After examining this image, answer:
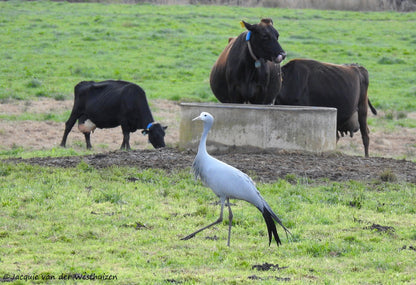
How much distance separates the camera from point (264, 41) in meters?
12.1

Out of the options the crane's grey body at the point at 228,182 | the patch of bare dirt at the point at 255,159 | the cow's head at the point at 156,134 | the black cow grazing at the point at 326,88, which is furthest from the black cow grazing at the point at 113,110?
the crane's grey body at the point at 228,182

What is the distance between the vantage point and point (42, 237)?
24.1 feet

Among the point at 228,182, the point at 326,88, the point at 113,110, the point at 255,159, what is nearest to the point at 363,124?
the point at 326,88

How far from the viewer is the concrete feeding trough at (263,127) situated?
1182 centimetres

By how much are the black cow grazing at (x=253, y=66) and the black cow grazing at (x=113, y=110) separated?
3220 millimetres

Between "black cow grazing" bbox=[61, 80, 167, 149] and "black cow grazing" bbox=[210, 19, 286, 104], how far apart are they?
10.6 feet

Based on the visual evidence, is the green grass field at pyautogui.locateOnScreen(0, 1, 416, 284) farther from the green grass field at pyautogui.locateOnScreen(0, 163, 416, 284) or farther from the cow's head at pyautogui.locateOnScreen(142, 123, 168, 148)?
the cow's head at pyautogui.locateOnScreen(142, 123, 168, 148)

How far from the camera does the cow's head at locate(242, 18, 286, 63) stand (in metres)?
12.0

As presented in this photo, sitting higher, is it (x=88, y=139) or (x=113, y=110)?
(x=113, y=110)

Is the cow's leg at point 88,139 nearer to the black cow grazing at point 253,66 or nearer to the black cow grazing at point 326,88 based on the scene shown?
the black cow grazing at point 253,66

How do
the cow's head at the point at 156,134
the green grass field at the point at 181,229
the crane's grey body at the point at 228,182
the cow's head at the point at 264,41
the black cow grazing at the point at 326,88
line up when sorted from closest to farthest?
the green grass field at the point at 181,229, the crane's grey body at the point at 228,182, the cow's head at the point at 264,41, the black cow grazing at the point at 326,88, the cow's head at the point at 156,134

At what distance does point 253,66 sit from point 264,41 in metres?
0.47

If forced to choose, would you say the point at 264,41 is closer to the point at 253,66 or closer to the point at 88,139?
the point at 253,66

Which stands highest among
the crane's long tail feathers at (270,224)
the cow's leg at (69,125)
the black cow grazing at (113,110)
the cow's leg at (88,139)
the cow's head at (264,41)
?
the cow's head at (264,41)
